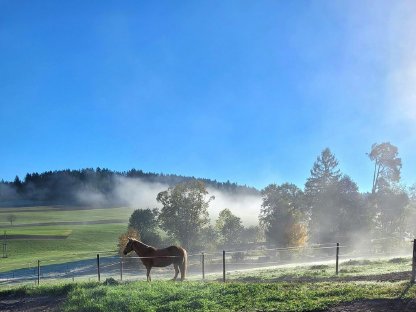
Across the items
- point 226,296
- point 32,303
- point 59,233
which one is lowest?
point 59,233

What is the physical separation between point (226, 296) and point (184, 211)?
48520mm

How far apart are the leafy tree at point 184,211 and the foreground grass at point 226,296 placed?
45.3 meters

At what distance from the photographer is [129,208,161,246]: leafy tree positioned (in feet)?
196

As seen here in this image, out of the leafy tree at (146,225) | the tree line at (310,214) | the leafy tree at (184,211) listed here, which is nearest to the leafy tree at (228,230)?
the tree line at (310,214)

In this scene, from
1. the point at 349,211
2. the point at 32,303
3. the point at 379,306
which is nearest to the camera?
the point at 379,306

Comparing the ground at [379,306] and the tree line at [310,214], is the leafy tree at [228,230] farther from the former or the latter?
the ground at [379,306]

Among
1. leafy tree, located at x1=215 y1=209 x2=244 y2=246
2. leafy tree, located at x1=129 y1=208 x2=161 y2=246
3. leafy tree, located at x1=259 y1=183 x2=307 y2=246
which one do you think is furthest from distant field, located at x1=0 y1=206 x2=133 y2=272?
leafy tree, located at x1=259 y1=183 x2=307 y2=246

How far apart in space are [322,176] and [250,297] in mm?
61608

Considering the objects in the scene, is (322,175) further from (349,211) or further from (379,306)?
(379,306)

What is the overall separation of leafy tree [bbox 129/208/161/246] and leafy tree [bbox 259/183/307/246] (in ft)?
54.4

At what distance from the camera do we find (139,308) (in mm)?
11023

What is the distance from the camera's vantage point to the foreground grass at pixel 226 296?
10.2 m

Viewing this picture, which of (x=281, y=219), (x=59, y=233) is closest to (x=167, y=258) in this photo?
(x=281, y=219)

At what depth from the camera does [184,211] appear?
59.5m
